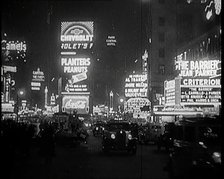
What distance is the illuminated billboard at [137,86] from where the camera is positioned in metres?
104

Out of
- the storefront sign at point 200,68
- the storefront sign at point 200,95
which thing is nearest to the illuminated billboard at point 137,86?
the storefront sign at point 200,68

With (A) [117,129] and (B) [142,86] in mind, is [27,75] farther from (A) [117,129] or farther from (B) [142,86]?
(A) [117,129]

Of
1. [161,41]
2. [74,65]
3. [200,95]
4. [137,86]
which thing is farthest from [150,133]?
[74,65]

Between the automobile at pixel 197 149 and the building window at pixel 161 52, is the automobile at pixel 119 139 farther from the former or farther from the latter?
the building window at pixel 161 52

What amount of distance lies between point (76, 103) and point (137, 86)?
1401 cm

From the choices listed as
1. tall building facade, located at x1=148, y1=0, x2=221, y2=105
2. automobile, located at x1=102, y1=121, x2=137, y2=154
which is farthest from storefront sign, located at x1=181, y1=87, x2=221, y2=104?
A: tall building facade, located at x1=148, y1=0, x2=221, y2=105

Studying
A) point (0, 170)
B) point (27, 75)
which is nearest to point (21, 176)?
point (0, 170)

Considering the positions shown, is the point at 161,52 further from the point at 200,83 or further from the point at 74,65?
the point at 200,83

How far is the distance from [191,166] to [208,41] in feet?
186

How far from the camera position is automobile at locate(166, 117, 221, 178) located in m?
11.4

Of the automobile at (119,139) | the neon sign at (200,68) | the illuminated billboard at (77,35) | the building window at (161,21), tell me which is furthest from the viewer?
the illuminated billboard at (77,35)

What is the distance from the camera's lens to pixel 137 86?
104625 millimetres

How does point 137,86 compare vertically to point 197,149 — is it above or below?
above

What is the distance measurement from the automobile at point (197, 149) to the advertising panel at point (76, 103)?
285ft
